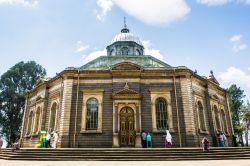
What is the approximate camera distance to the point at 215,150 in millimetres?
14586

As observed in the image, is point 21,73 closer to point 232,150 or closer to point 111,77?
point 111,77

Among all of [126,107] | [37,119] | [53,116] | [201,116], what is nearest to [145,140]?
[126,107]

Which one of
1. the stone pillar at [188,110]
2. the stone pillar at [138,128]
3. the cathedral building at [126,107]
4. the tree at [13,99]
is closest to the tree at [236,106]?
the cathedral building at [126,107]

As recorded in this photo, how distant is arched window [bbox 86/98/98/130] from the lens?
1938 cm

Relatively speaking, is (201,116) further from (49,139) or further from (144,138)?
(49,139)

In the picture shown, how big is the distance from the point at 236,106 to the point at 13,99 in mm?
40822

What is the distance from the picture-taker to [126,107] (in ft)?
64.4

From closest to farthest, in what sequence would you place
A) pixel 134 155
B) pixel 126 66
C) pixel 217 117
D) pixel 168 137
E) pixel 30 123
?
pixel 134 155 < pixel 168 137 < pixel 126 66 < pixel 217 117 < pixel 30 123

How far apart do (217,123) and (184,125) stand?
7.00m

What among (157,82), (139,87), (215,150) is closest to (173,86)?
(157,82)

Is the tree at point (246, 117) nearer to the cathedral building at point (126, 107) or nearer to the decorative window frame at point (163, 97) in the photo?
the cathedral building at point (126, 107)

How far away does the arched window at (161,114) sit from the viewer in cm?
1938

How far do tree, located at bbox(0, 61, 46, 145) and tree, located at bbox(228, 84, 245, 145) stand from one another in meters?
37.3

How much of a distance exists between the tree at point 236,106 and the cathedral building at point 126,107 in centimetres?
1826
